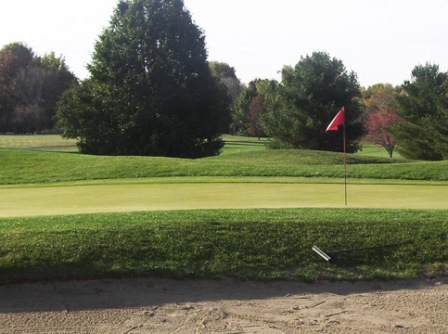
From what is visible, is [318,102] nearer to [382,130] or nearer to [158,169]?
[382,130]

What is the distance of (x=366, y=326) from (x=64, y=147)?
2174 inches

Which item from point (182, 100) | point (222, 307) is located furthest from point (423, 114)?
point (222, 307)

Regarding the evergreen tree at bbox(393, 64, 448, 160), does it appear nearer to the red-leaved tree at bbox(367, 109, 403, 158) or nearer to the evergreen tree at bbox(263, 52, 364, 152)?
the evergreen tree at bbox(263, 52, 364, 152)

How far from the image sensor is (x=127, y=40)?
43.2 meters

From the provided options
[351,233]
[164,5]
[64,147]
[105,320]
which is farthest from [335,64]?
[105,320]

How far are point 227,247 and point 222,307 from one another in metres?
1.53

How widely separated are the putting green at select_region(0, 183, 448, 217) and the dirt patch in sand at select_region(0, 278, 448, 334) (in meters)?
5.11

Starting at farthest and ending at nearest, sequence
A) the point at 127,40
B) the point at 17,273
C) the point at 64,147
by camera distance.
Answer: the point at 64,147 < the point at 127,40 < the point at 17,273

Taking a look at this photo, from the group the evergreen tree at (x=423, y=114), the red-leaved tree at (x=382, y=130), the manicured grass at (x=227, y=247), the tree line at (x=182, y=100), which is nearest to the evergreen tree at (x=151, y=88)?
the tree line at (x=182, y=100)

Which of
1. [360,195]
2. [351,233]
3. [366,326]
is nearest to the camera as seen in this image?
[366,326]

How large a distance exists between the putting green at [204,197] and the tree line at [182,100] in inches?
1016

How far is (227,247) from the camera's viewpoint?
7773 mm

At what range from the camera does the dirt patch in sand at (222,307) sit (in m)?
5.77

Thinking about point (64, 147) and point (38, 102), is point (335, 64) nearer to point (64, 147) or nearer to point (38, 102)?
point (64, 147)
